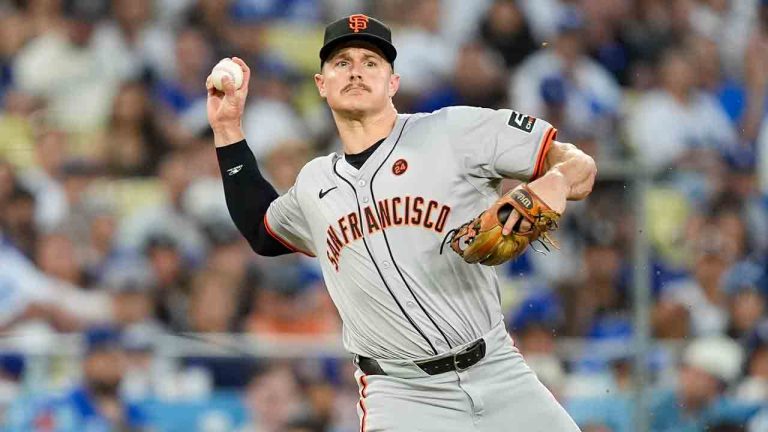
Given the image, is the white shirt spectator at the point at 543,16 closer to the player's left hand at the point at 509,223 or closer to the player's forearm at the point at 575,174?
the player's forearm at the point at 575,174

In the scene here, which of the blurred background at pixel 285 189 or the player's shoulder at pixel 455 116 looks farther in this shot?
the blurred background at pixel 285 189

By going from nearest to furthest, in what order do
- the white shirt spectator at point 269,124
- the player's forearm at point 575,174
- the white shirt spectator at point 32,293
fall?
the player's forearm at point 575,174
the white shirt spectator at point 32,293
the white shirt spectator at point 269,124

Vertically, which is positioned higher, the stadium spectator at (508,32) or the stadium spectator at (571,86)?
the stadium spectator at (508,32)

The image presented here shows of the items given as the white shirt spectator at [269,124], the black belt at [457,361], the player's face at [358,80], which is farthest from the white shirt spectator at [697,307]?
the white shirt spectator at [269,124]

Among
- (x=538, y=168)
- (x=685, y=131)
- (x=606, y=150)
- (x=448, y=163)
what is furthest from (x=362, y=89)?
(x=685, y=131)

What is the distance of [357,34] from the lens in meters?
3.75

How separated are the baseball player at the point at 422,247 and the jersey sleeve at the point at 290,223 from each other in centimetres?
16

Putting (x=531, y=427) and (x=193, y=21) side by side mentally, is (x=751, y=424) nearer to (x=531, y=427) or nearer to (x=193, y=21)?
(x=531, y=427)

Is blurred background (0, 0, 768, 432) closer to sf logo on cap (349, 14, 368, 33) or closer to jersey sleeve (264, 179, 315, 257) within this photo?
jersey sleeve (264, 179, 315, 257)

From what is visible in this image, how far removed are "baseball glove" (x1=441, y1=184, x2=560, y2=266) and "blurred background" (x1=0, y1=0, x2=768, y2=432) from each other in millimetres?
2513

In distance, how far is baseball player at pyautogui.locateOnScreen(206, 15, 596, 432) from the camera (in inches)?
142

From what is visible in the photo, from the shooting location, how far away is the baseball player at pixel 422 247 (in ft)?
11.8

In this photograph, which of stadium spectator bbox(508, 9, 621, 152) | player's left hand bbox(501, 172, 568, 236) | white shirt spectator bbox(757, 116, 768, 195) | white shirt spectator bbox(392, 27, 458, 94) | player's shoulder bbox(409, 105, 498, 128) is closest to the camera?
player's left hand bbox(501, 172, 568, 236)

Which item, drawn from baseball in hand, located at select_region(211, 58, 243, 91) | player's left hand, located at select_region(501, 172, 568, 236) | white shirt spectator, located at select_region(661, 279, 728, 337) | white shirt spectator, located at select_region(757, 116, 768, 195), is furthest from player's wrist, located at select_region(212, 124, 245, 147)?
white shirt spectator, located at select_region(757, 116, 768, 195)
